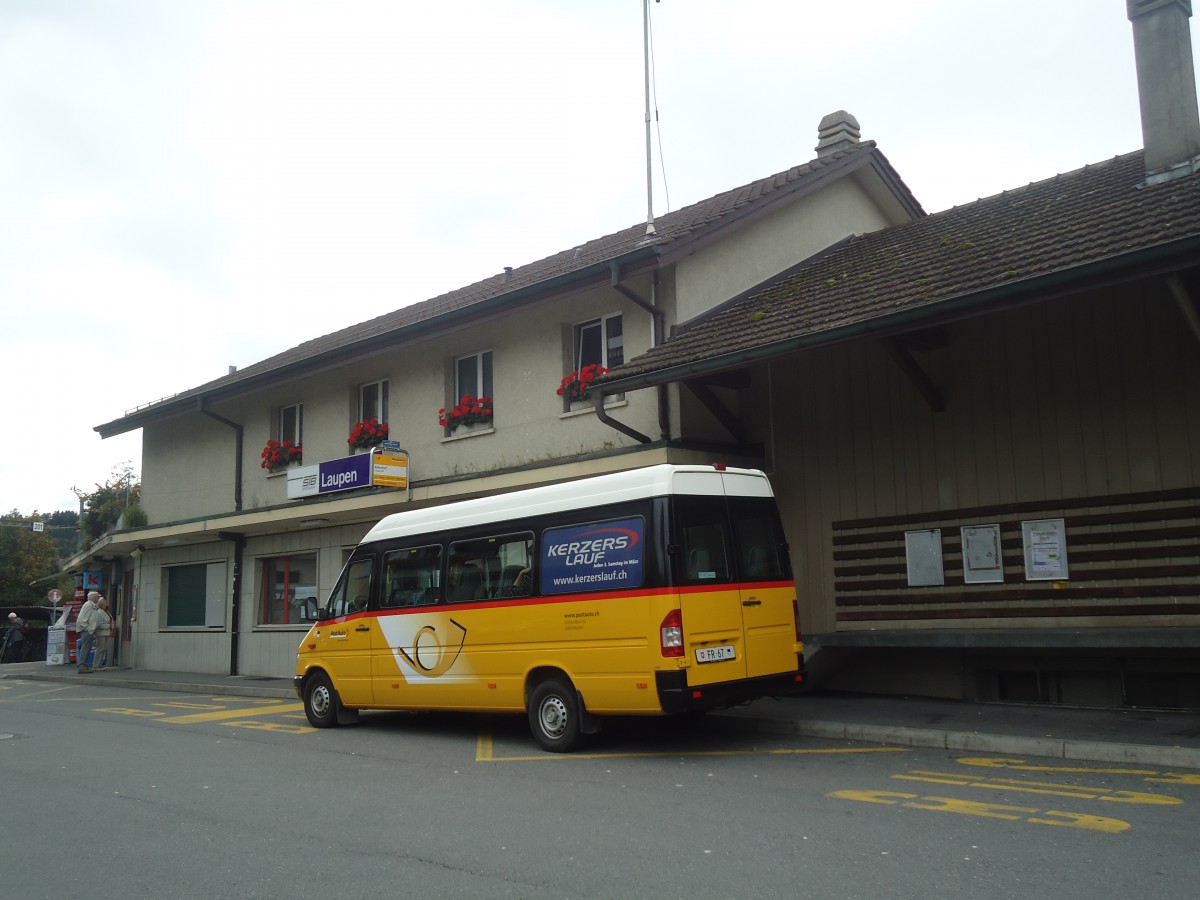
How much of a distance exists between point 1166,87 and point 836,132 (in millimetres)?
6770

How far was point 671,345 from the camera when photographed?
12734 mm

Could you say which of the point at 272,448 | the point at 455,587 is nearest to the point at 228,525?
the point at 272,448

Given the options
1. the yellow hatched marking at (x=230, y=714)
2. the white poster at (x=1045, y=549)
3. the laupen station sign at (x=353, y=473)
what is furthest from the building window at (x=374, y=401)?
the white poster at (x=1045, y=549)

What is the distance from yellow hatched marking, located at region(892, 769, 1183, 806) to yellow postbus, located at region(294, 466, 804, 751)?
1908 millimetres

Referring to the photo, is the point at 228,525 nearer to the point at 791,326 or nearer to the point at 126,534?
the point at 126,534

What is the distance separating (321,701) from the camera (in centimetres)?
1219

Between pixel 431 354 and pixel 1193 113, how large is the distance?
439 inches

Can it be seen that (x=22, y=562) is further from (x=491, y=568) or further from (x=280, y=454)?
(x=491, y=568)

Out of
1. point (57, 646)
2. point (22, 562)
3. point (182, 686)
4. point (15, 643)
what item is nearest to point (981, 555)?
point (182, 686)

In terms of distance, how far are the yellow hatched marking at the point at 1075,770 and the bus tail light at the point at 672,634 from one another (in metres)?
2.47

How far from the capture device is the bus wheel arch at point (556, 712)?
9234mm

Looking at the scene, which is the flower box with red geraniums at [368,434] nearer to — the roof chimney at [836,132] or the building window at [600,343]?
the building window at [600,343]

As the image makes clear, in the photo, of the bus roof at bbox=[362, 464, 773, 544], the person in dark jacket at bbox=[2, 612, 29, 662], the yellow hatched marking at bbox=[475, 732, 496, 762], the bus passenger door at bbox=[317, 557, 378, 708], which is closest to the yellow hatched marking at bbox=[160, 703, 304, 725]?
the bus passenger door at bbox=[317, 557, 378, 708]

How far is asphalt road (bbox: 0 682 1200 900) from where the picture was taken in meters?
5.18
